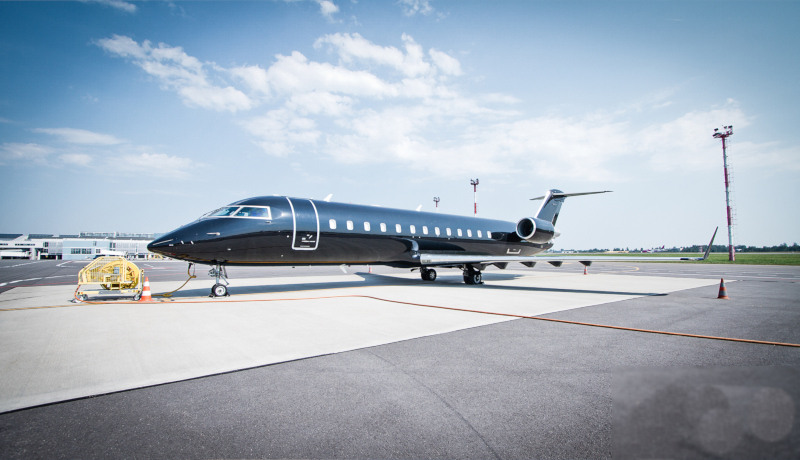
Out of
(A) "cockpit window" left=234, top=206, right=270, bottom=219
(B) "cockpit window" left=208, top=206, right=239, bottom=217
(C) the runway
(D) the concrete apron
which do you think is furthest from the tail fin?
(B) "cockpit window" left=208, top=206, right=239, bottom=217

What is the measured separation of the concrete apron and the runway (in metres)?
0.04

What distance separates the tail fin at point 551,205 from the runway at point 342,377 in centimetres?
1344

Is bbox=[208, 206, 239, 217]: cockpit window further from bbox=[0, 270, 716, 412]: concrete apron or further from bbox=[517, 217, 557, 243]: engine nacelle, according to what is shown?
bbox=[517, 217, 557, 243]: engine nacelle

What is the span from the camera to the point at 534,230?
62.2 feet

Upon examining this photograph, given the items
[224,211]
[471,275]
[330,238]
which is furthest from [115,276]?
[471,275]

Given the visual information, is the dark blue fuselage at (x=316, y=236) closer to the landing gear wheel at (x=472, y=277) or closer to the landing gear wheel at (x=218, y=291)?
the landing gear wheel at (x=218, y=291)

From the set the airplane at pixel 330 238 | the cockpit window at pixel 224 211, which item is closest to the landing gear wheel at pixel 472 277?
the airplane at pixel 330 238

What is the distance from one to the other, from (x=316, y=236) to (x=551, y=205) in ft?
49.5

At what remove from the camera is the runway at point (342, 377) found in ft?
9.23

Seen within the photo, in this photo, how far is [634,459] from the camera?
3.95 ft

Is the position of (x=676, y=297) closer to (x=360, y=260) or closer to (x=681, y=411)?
(x=360, y=260)

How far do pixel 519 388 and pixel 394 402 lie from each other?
4.30ft

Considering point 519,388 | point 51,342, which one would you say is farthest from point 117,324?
point 519,388

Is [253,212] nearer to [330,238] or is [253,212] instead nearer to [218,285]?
[218,285]
